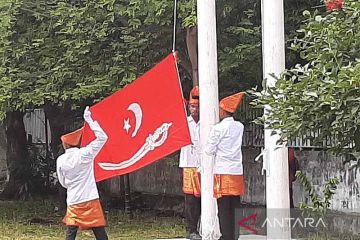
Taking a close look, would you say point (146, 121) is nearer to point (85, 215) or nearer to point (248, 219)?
point (85, 215)

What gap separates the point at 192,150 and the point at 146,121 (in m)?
0.72

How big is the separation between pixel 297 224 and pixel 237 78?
99.3 inches

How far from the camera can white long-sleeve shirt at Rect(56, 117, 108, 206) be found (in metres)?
7.51

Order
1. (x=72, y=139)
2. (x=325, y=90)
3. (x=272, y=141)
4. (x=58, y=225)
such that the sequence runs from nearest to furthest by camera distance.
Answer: (x=325, y=90) → (x=272, y=141) → (x=72, y=139) → (x=58, y=225)

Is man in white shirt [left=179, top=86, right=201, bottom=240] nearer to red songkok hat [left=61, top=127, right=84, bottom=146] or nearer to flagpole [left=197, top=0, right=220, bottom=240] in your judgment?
flagpole [left=197, top=0, right=220, bottom=240]

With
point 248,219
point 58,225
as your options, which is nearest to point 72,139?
point 248,219

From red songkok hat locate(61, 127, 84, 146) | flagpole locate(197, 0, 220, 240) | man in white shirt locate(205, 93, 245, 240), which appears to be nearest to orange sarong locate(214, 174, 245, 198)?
man in white shirt locate(205, 93, 245, 240)

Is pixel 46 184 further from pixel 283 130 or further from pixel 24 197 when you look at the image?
pixel 283 130

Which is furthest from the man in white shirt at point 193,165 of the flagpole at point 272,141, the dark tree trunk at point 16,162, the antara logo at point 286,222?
the dark tree trunk at point 16,162

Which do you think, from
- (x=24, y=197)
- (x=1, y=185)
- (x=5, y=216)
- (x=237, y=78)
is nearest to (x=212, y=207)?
(x=237, y=78)

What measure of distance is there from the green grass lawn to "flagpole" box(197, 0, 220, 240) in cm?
280

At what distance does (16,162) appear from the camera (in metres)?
15.4

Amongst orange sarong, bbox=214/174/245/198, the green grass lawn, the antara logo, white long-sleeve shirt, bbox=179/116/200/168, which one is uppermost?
white long-sleeve shirt, bbox=179/116/200/168

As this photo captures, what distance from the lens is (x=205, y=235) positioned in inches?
298
